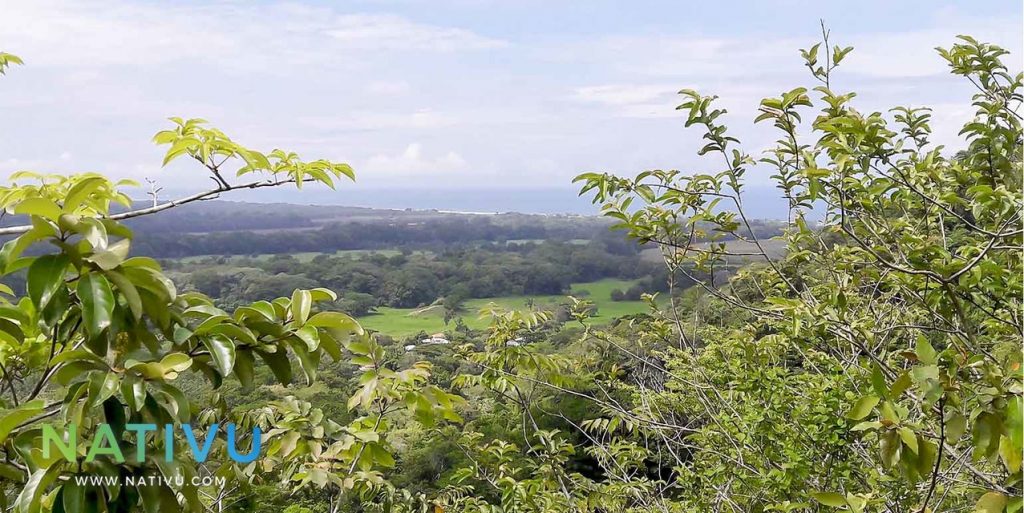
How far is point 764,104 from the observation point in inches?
94.9

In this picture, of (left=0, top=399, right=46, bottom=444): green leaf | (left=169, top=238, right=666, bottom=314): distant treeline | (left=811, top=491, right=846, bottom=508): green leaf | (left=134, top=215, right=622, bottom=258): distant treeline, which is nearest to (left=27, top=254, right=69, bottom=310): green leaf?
(left=0, top=399, right=46, bottom=444): green leaf

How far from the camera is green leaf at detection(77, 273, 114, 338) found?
1.06m

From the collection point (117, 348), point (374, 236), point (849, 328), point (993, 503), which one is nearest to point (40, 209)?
point (117, 348)

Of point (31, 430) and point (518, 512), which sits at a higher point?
point (31, 430)

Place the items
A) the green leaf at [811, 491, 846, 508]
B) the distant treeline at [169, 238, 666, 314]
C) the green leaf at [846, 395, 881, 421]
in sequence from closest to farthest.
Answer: the green leaf at [846, 395, 881, 421] → the green leaf at [811, 491, 846, 508] → the distant treeline at [169, 238, 666, 314]

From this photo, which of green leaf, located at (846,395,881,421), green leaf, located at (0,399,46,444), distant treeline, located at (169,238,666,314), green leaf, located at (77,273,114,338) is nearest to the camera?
green leaf, located at (77,273,114,338)

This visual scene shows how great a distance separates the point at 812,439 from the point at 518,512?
5.75 feet

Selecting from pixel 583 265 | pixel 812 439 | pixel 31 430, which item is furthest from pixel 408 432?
pixel 583 265

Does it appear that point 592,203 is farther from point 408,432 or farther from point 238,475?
point 408,432

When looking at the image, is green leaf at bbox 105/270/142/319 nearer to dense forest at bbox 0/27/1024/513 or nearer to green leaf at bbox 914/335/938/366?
dense forest at bbox 0/27/1024/513

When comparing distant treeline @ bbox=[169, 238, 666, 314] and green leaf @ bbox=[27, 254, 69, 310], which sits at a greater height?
green leaf @ bbox=[27, 254, 69, 310]

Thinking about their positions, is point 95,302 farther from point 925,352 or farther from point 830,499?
point 830,499

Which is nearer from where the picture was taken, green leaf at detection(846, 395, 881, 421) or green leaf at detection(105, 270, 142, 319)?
green leaf at detection(105, 270, 142, 319)

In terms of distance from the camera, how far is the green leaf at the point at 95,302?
106cm
